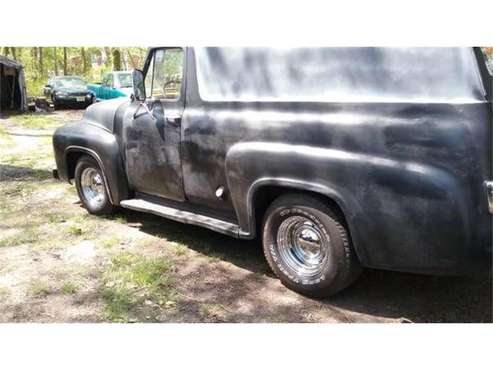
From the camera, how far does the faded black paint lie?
2.55 meters

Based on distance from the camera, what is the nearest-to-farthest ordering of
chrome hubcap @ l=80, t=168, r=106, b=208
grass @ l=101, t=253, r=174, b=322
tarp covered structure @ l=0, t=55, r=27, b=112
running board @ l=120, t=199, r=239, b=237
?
grass @ l=101, t=253, r=174, b=322 < running board @ l=120, t=199, r=239, b=237 < chrome hubcap @ l=80, t=168, r=106, b=208 < tarp covered structure @ l=0, t=55, r=27, b=112

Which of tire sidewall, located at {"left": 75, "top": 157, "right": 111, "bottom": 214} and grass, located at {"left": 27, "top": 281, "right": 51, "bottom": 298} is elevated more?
tire sidewall, located at {"left": 75, "top": 157, "right": 111, "bottom": 214}

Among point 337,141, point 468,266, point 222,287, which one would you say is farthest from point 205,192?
point 468,266

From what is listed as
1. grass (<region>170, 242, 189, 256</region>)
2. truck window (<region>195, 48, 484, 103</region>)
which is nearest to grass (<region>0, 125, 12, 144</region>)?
grass (<region>170, 242, 189, 256</region>)

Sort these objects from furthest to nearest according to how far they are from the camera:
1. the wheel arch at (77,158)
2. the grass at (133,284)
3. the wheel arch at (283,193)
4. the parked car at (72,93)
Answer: the parked car at (72,93) → the wheel arch at (77,158) → the grass at (133,284) → the wheel arch at (283,193)

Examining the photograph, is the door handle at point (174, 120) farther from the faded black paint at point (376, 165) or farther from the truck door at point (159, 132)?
the faded black paint at point (376, 165)

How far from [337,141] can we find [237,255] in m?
1.57

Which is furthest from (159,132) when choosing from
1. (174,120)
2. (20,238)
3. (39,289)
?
(20,238)

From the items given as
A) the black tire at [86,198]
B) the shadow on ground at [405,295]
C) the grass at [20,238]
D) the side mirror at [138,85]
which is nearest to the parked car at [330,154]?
the side mirror at [138,85]

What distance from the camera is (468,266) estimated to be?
2.67 m

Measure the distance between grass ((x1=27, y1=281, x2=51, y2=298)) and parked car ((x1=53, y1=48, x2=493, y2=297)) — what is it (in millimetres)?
1109

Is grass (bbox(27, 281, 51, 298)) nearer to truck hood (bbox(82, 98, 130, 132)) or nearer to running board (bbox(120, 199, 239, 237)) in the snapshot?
running board (bbox(120, 199, 239, 237))

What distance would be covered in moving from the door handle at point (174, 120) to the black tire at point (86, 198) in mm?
1209

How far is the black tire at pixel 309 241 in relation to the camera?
2.99 meters
